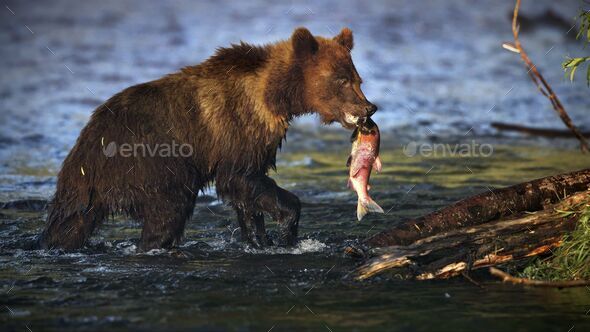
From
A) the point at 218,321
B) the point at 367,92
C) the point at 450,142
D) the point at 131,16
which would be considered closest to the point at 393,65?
the point at 367,92

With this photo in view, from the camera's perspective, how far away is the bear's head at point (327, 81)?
28.8ft

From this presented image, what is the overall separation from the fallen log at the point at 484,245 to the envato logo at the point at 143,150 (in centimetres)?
204

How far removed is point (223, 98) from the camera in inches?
344

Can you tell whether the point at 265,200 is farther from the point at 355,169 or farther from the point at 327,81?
the point at 327,81

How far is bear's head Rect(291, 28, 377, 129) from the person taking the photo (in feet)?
28.8

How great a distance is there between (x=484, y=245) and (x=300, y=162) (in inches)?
275

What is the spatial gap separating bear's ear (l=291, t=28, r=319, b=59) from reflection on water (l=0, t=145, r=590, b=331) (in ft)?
5.65

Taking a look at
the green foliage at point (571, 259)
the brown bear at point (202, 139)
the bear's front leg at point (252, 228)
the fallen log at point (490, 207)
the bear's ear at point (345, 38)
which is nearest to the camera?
the green foliage at point (571, 259)

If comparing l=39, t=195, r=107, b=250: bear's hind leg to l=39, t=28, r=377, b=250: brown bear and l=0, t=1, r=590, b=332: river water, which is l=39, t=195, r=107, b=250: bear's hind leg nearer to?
l=39, t=28, r=377, b=250: brown bear

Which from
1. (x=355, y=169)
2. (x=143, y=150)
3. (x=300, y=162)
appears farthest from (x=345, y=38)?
(x=300, y=162)

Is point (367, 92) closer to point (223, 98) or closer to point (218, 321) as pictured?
point (223, 98)

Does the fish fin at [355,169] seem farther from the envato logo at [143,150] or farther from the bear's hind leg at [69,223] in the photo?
the bear's hind leg at [69,223]

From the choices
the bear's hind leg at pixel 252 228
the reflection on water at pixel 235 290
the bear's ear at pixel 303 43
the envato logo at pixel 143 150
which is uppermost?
the bear's ear at pixel 303 43

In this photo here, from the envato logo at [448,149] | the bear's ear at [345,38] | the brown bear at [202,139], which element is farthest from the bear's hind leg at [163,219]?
the envato logo at [448,149]
